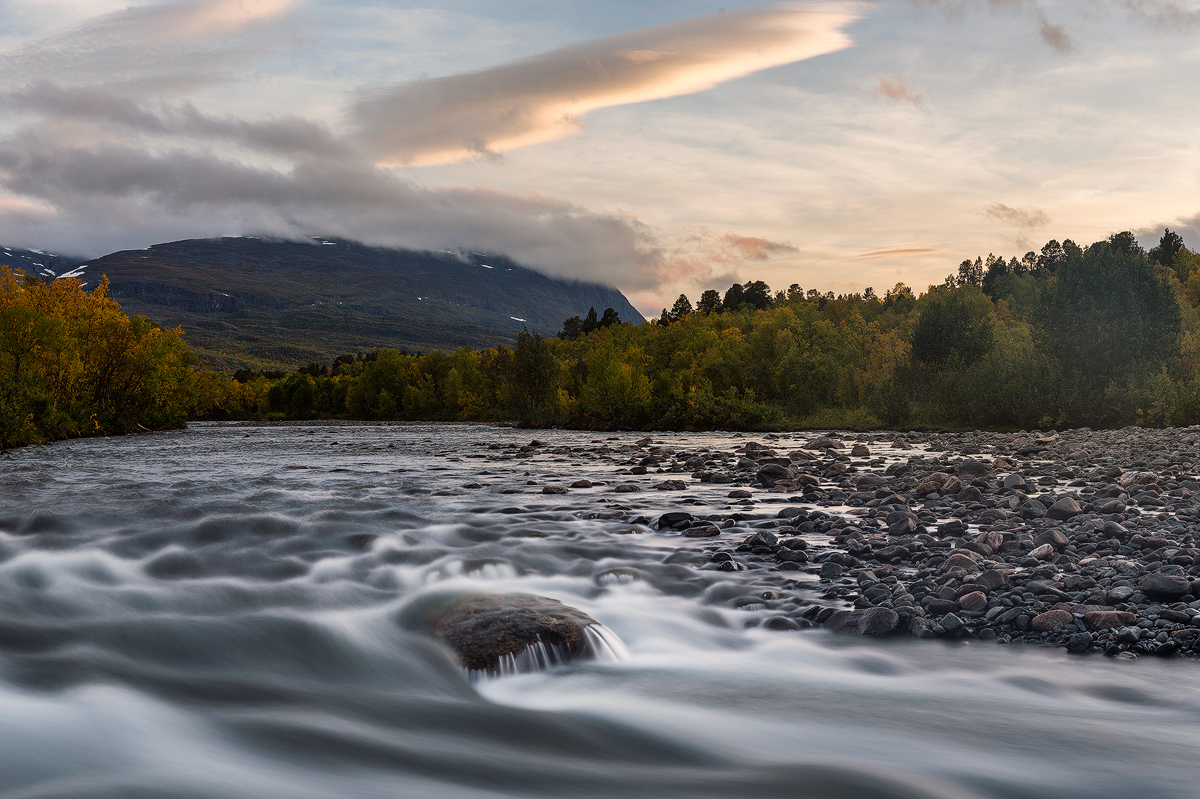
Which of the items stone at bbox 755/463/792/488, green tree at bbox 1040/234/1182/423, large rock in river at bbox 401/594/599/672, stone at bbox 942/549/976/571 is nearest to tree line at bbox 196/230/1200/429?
green tree at bbox 1040/234/1182/423

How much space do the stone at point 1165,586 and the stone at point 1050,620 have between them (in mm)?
1141

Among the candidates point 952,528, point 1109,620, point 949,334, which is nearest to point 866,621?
point 1109,620

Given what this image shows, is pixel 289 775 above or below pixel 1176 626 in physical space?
below

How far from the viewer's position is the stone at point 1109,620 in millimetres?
7930

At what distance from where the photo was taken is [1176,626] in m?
7.76

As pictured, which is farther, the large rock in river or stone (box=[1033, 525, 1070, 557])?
stone (box=[1033, 525, 1070, 557])

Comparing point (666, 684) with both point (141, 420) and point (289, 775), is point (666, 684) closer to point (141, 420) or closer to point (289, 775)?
point (289, 775)

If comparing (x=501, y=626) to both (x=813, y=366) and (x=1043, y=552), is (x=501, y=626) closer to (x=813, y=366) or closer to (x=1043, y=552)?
(x=1043, y=552)

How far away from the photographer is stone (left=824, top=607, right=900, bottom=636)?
852 cm

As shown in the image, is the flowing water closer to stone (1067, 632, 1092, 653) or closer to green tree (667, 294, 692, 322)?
stone (1067, 632, 1092, 653)

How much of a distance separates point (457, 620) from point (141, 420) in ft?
227

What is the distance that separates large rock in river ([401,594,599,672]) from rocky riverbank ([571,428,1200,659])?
2.58 m

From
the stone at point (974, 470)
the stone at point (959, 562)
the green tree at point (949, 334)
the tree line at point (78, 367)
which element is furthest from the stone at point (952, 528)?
the green tree at point (949, 334)

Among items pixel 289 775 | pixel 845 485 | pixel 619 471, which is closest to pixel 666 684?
pixel 289 775
